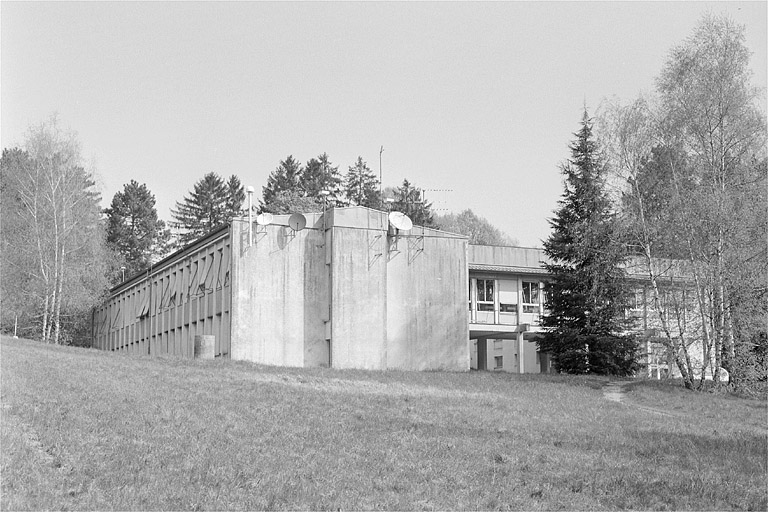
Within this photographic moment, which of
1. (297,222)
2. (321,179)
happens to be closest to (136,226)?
(321,179)

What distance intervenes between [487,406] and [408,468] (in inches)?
329

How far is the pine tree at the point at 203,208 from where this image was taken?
3462 inches

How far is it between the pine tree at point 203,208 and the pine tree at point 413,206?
17273mm

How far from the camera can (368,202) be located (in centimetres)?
8631

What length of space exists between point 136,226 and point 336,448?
75.2 metres

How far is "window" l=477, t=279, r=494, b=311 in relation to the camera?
4619cm

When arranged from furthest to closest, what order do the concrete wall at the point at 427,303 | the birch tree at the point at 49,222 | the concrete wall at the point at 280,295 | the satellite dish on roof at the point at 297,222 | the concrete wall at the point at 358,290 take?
the birch tree at the point at 49,222 → the concrete wall at the point at 427,303 → the satellite dish on roof at the point at 297,222 → the concrete wall at the point at 358,290 → the concrete wall at the point at 280,295

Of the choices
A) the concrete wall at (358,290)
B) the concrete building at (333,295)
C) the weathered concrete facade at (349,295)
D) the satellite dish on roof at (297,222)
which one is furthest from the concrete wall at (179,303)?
the concrete wall at (358,290)

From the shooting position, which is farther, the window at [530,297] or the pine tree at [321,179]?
the pine tree at [321,179]

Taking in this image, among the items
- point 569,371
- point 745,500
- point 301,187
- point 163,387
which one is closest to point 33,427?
point 163,387

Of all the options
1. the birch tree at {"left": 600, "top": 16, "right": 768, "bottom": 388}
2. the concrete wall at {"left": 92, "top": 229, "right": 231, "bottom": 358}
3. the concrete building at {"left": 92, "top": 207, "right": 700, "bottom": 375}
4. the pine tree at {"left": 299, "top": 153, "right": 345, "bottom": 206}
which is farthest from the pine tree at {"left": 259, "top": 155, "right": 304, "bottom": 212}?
the birch tree at {"left": 600, "top": 16, "right": 768, "bottom": 388}

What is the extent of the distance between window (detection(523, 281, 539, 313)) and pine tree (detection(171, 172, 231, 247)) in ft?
153

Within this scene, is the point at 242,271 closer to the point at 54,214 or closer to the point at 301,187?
the point at 54,214

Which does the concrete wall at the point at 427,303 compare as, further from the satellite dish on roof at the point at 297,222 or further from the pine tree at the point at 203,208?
the pine tree at the point at 203,208
